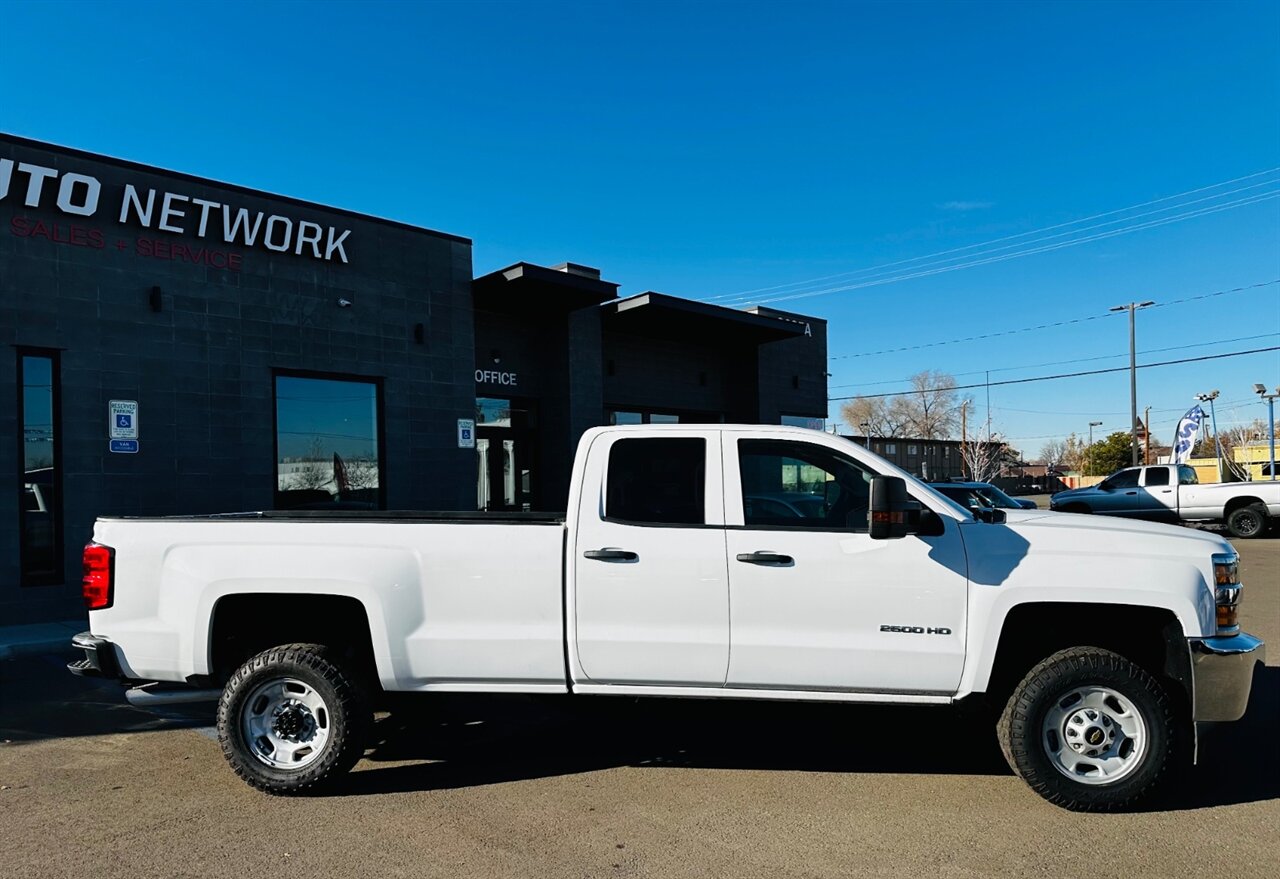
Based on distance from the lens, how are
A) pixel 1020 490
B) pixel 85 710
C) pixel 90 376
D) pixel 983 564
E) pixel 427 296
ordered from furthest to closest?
pixel 1020 490, pixel 427 296, pixel 90 376, pixel 85 710, pixel 983 564

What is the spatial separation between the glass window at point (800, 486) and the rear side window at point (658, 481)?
25 centimetres

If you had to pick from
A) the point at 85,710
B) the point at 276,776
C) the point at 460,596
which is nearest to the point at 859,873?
the point at 460,596

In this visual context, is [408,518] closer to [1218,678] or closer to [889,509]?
[889,509]

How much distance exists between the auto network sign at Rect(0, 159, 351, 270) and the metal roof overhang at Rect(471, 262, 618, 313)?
258cm

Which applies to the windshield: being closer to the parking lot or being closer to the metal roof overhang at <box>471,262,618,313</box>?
the metal roof overhang at <box>471,262,618,313</box>

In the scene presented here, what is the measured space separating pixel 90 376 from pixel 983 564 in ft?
34.3

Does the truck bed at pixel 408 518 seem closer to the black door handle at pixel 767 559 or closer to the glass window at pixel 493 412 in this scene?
the black door handle at pixel 767 559

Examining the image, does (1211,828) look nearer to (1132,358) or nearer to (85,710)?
(85,710)

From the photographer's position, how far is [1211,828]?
4230mm

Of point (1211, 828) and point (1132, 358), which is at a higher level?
point (1132, 358)

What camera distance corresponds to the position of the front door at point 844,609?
4559 millimetres

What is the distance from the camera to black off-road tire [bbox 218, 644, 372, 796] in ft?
15.6

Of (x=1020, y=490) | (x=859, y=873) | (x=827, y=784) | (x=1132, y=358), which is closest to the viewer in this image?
(x=859, y=873)

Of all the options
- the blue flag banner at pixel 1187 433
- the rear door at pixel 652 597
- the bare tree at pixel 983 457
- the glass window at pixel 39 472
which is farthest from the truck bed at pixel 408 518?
the bare tree at pixel 983 457
